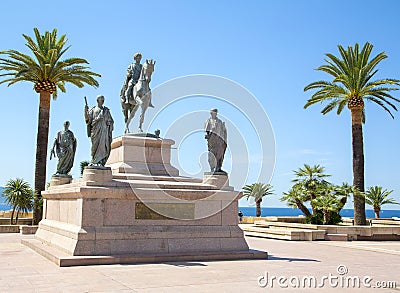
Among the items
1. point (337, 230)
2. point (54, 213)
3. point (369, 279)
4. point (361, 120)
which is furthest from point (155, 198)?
point (361, 120)

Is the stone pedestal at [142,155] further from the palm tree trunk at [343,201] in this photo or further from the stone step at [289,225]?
the palm tree trunk at [343,201]

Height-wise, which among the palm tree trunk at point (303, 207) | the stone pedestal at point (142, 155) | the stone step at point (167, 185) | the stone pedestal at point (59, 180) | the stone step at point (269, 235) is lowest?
the stone step at point (269, 235)

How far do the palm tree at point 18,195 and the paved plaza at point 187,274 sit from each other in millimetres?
13306

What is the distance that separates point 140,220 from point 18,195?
1609cm

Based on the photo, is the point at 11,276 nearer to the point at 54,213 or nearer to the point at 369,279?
the point at 54,213

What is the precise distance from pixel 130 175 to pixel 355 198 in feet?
54.6

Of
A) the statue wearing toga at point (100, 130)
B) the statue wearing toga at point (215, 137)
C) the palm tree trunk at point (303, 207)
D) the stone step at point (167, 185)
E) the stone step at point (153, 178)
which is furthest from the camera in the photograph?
the palm tree trunk at point (303, 207)

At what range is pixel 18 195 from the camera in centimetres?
2602

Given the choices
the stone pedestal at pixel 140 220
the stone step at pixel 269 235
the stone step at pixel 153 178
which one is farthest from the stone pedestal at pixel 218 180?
the stone step at pixel 269 235

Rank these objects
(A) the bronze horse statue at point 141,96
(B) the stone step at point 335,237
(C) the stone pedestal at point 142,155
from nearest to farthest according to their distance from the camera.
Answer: (C) the stone pedestal at point 142,155, (A) the bronze horse statue at point 141,96, (B) the stone step at point 335,237

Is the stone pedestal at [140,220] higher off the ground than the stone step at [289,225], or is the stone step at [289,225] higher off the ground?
the stone pedestal at [140,220]

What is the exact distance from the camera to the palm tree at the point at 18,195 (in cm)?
2595

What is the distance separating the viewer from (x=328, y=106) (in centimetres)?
2936

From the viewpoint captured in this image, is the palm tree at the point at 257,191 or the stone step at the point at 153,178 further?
the palm tree at the point at 257,191
